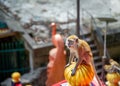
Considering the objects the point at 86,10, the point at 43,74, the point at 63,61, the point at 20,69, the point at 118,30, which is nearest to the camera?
the point at 63,61

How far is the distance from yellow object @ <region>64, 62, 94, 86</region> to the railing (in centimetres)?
538

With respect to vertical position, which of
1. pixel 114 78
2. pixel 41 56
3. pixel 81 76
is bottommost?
pixel 41 56

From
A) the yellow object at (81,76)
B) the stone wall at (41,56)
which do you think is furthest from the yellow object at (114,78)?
the stone wall at (41,56)

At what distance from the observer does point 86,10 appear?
1076 centimetres

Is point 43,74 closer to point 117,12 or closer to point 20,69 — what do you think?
point 20,69

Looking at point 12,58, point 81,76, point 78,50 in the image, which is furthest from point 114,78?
point 12,58

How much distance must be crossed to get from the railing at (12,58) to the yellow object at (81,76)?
538cm

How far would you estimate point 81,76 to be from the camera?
3.83 m

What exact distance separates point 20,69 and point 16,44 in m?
0.67

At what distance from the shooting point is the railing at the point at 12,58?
916 cm

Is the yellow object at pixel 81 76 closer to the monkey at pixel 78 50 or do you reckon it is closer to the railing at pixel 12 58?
the monkey at pixel 78 50

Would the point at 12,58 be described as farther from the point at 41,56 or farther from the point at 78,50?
the point at 78,50

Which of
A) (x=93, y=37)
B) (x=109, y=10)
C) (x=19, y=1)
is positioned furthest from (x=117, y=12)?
(x=19, y=1)

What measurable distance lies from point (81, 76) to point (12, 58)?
18.7ft
